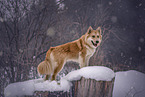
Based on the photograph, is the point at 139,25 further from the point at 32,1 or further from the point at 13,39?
the point at 13,39

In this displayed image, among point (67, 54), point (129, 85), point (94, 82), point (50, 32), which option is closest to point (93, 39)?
point (67, 54)

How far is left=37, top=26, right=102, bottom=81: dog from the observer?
9.87ft

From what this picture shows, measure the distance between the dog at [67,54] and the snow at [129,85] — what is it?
4.04ft

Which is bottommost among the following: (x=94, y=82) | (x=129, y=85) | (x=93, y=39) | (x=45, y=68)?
(x=129, y=85)

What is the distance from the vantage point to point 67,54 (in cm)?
312

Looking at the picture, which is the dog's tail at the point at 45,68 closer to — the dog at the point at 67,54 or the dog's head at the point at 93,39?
the dog at the point at 67,54

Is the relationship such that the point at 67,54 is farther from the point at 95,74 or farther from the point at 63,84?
the point at 95,74

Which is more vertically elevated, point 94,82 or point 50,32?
point 50,32

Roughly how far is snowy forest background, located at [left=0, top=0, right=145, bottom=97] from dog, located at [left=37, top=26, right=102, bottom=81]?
2373 mm

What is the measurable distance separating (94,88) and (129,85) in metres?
1.74

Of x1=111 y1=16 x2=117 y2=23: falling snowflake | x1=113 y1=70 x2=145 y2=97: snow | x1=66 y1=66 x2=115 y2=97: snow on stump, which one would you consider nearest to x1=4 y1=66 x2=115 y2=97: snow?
x1=66 y1=66 x2=115 y2=97: snow on stump

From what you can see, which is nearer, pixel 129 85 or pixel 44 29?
pixel 129 85

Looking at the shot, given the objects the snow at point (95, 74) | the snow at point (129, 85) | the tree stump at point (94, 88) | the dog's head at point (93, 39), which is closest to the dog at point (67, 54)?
the dog's head at point (93, 39)

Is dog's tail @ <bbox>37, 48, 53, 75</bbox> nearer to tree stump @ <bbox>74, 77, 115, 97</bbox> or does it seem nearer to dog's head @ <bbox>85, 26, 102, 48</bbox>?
tree stump @ <bbox>74, 77, 115, 97</bbox>
